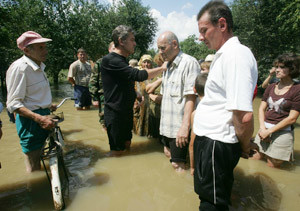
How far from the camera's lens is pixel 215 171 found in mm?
1605

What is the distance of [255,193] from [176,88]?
183cm

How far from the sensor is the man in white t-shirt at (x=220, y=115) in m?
1.39

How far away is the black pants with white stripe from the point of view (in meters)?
1.58

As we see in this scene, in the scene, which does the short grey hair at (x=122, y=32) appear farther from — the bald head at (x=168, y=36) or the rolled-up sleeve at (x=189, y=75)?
the rolled-up sleeve at (x=189, y=75)

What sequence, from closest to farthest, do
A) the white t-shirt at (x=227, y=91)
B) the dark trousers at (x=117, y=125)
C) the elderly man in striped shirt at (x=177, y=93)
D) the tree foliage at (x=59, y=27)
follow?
1. the white t-shirt at (x=227, y=91)
2. the elderly man in striped shirt at (x=177, y=93)
3. the dark trousers at (x=117, y=125)
4. the tree foliage at (x=59, y=27)

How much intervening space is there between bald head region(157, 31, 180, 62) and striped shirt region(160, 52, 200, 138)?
4.0 inches

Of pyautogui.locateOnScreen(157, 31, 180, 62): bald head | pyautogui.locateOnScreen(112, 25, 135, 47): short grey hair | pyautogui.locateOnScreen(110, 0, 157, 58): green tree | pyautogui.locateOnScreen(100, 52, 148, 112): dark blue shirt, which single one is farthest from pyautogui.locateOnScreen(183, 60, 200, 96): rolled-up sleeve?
pyautogui.locateOnScreen(110, 0, 157, 58): green tree

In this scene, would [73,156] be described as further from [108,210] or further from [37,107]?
[108,210]

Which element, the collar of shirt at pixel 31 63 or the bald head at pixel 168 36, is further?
the bald head at pixel 168 36

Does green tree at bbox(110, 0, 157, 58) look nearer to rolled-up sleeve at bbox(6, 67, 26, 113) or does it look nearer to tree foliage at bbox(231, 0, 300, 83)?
tree foliage at bbox(231, 0, 300, 83)

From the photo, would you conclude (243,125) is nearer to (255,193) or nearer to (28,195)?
(255,193)

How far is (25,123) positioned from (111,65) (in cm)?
152

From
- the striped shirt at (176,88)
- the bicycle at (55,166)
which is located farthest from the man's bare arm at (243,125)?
the bicycle at (55,166)

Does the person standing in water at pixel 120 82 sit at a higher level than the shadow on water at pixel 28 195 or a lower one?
higher
